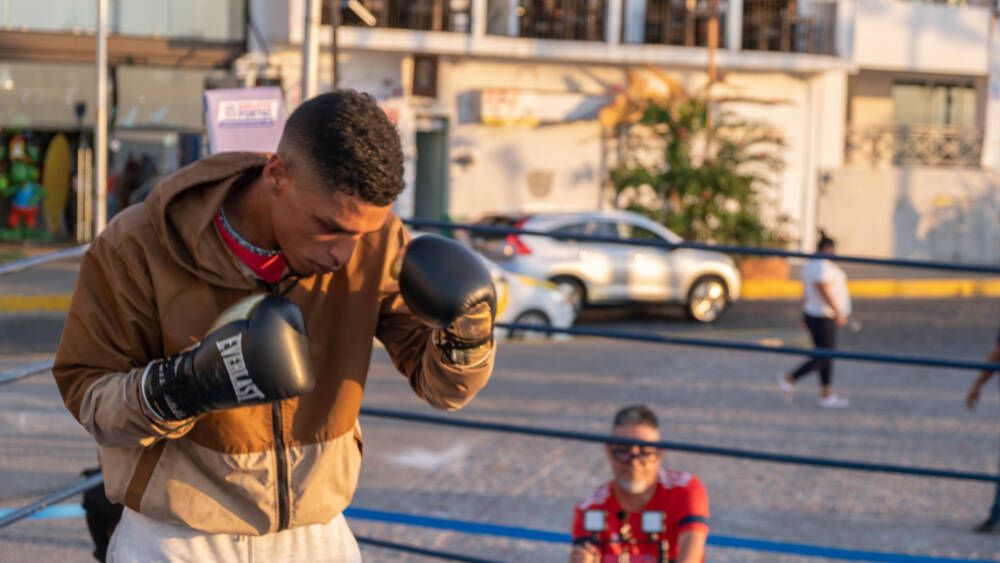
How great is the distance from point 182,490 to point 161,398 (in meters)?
0.30

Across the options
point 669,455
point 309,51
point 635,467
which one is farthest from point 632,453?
point 309,51

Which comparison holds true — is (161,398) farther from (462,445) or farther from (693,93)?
(693,93)

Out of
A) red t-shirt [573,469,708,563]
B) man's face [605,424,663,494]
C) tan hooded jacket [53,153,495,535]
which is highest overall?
tan hooded jacket [53,153,495,535]

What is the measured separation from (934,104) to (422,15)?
11.2 m

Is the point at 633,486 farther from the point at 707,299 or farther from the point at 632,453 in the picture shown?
the point at 707,299

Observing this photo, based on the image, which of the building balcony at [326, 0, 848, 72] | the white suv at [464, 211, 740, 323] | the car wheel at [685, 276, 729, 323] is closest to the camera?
the white suv at [464, 211, 740, 323]

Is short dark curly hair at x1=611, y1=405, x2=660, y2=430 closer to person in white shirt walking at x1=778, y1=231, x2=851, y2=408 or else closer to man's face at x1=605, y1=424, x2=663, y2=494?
man's face at x1=605, y1=424, x2=663, y2=494

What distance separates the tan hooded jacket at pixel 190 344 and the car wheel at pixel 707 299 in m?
14.4

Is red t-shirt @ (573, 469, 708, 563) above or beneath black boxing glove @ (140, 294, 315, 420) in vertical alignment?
beneath

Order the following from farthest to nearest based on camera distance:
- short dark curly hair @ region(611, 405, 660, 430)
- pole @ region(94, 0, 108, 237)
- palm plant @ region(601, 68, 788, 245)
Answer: palm plant @ region(601, 68, 788, 245)
pole @ region(94, 0, 108, 237)
short dark curly hair @ region(611, 405, 660, 430)

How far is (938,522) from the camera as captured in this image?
720 centimetres

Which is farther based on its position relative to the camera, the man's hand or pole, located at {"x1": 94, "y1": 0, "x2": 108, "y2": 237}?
pole, located at {"x1": 94, "y1": 0, "x2": 108, "y2": 237}

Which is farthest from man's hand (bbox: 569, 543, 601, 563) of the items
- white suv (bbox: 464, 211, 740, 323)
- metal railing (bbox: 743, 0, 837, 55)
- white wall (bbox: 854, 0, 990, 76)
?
white wall (bbox: 854, 0, 990, 76)

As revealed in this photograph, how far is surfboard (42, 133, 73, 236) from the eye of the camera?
22.4m
